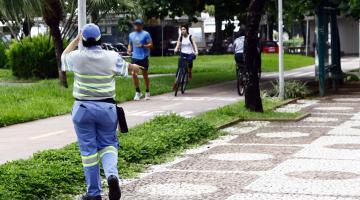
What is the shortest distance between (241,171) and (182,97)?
986 centimetres

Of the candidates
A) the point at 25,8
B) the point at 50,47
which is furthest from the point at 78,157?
the point at 50,47

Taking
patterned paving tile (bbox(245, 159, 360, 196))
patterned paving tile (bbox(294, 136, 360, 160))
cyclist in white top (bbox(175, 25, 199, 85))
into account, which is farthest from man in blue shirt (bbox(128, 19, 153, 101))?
patterned paving tile (bbox(245, 159, 360, 196))

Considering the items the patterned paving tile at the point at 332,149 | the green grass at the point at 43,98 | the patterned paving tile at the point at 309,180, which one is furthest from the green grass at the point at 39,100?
the patterned paving tile at the point at 309,180

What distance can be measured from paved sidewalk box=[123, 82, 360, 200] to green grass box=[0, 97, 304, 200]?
29 cm

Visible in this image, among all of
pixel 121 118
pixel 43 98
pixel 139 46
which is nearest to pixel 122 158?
pixel 121 118

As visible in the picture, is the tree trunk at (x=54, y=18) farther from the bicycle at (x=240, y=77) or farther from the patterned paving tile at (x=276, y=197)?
the patterned paving tile at (x=276, y=197)

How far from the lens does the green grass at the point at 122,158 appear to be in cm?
710

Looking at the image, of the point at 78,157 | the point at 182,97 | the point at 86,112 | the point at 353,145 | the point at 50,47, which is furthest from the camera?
the point at 50,47

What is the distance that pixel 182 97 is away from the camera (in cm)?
1838

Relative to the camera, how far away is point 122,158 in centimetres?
892

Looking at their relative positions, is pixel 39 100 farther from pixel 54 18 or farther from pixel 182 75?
pixel 54 18

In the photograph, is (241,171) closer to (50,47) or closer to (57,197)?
(57,197)

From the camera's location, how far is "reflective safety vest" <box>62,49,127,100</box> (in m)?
6.76

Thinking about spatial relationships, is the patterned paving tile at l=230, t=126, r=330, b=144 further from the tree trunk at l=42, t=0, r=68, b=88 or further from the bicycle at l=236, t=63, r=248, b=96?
the tree trunk at l=42, t=0, r=68, b=88
